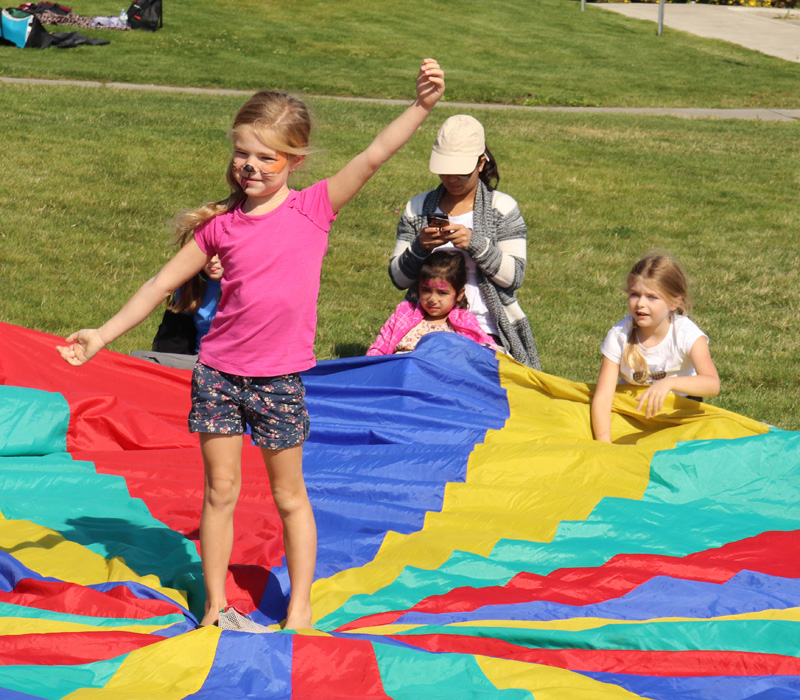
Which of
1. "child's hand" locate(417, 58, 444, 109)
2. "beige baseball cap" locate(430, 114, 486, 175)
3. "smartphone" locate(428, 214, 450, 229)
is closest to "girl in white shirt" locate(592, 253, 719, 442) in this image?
"smartphone" locate(428, 214, 450, 229)

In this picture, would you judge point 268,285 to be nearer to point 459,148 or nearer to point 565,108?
point 459,148

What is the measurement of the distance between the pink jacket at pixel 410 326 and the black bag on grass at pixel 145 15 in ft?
60.5

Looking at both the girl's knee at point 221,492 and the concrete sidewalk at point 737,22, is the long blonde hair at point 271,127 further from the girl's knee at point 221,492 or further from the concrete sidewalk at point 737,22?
the concrete sidewalk at point 737,22

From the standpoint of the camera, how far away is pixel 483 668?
2.70m

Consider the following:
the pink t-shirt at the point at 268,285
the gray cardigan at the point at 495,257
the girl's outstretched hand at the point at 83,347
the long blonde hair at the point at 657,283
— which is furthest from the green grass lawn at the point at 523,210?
the girl's outstretched hand at the point at 83,347

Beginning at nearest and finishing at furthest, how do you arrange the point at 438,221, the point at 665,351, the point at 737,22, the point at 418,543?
1. the point at 418,543
2. the point at 665,351
3. the point at 438,221
4. the point at 737,22

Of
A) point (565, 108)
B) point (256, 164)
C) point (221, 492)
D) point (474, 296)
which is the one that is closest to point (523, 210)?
point (474, 296)

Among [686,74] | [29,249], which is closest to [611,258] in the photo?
[29,249]

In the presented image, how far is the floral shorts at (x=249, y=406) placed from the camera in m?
2.93

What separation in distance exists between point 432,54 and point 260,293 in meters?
22.4

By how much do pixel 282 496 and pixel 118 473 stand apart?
1444 millimetres

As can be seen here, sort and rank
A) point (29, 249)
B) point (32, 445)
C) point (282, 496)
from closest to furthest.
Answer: point (282, 496) < point (32, 445) < point (29, 249)

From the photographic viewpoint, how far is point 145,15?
72.2ft

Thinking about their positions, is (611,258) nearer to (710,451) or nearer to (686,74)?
(710,451)
